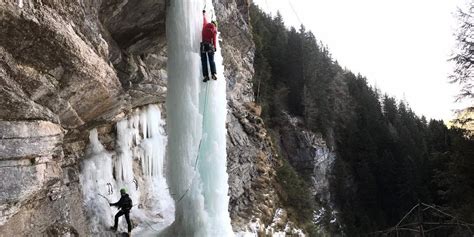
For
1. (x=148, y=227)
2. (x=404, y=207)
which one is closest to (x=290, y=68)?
(x=404, y=207)

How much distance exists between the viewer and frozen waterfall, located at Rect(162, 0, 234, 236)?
11.1 metres

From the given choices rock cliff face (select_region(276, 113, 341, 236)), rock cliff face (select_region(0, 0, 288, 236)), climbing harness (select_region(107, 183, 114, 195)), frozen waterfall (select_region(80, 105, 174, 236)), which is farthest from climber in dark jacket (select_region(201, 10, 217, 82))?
rock cliff face (select_region(276, 113, 341, 236))

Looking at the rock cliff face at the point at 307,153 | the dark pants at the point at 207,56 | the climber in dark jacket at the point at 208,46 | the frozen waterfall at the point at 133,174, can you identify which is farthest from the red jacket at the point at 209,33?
the rock cliff face at the point at 307,153

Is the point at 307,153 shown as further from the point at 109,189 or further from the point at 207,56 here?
the point at 207,56

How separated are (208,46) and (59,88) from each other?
159 inches

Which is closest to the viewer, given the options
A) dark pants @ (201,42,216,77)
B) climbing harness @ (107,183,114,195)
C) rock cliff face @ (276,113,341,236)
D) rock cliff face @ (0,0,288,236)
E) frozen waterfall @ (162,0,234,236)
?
rock cliff face @ (0,0,288,236)

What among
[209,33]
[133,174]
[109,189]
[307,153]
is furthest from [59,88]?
[307,153]

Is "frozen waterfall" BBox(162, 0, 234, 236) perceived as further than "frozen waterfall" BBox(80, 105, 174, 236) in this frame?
No

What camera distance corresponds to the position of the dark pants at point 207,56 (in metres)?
10.9

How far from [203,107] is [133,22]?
2942 millimetres

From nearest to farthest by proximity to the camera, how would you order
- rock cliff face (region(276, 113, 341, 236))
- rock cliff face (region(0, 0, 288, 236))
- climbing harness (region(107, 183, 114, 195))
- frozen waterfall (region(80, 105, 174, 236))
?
rock cliff face (region(0, 0, 288, 236)) < frozen waterfall (region(80, 105, 174, 236)) < climbing harness (region(107, 183, 114, 195)) < rock cliff face (region(276, 113, 341, 236))

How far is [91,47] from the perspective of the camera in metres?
8.52

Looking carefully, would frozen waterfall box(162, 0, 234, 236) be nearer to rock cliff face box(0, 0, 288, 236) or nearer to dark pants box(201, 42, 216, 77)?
dark pants box(201, 42, 216, 77)

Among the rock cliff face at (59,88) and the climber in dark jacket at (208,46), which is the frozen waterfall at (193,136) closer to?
the climber in dark jacket at (208,46)
